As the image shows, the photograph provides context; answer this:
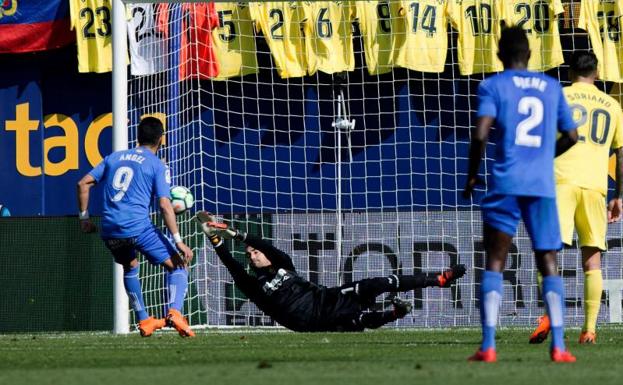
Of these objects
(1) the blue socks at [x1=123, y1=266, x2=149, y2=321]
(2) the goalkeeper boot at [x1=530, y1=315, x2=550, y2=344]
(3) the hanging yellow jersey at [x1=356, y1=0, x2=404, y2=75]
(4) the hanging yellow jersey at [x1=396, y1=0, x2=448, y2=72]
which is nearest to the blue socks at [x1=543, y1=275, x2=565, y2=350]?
(2) the goalkeeper boot at [x1=530, y1=315, x2=550, y2=344]

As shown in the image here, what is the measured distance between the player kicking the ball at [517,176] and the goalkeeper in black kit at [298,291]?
16.6 feet

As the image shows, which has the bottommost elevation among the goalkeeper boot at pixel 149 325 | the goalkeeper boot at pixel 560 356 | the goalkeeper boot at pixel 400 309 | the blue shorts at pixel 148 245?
the goalkeeper boot at pixel 560 356

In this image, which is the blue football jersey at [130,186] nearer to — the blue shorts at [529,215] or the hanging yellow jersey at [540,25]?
the blue shorts at [529,215]

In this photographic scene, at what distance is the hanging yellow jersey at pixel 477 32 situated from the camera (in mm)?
16906

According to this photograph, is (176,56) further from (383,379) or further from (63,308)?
(383,379)

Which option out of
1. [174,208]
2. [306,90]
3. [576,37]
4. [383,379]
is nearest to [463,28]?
[576,37]

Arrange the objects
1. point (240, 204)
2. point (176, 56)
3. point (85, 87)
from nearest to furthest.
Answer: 1. point (176, 56)
2. point (240, 204)
3. point (85, 87)

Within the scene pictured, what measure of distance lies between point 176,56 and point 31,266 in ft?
9.80

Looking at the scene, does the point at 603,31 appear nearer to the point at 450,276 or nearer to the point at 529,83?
the point at 450,276

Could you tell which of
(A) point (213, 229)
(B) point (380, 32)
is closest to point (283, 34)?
(B) point (380, 32)

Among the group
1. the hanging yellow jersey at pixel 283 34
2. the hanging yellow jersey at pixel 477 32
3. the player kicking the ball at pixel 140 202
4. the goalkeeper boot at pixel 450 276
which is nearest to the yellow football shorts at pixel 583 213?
the goalkeeper boot at pixel 450 276

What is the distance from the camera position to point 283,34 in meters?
17.9

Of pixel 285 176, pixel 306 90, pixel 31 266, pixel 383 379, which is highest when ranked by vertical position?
pixel 306 90

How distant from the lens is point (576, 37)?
17953 millimetres
